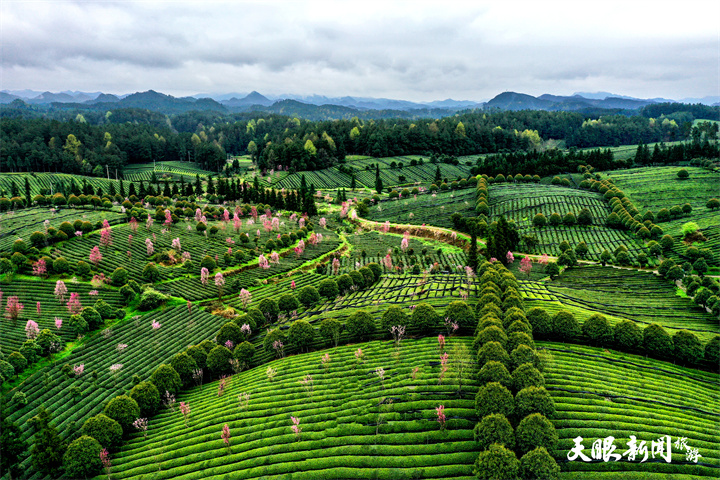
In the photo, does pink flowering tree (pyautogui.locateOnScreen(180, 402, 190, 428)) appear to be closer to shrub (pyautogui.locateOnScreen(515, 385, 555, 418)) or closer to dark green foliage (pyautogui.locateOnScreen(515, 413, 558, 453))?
dark green foliage (pyautogui.locateOnScreen(515, 413, 558, 453))

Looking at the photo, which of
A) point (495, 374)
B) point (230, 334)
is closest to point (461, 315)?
point (495, 374)

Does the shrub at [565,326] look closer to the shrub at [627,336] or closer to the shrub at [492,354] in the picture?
the shrub at [627,336]

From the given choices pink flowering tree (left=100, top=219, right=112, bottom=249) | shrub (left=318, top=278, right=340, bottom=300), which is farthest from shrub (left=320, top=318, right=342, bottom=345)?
pink flowering tree (left=100, top=219, right=112, bottom=249)

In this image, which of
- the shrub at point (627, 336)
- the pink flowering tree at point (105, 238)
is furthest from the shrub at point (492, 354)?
the pink flowering tree at point (105, 238)

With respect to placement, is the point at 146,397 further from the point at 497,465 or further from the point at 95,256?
the point at 95,256

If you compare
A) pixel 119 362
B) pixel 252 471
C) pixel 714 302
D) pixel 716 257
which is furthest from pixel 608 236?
pixel 119 362

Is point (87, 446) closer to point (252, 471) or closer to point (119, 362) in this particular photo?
point (252, 471)
